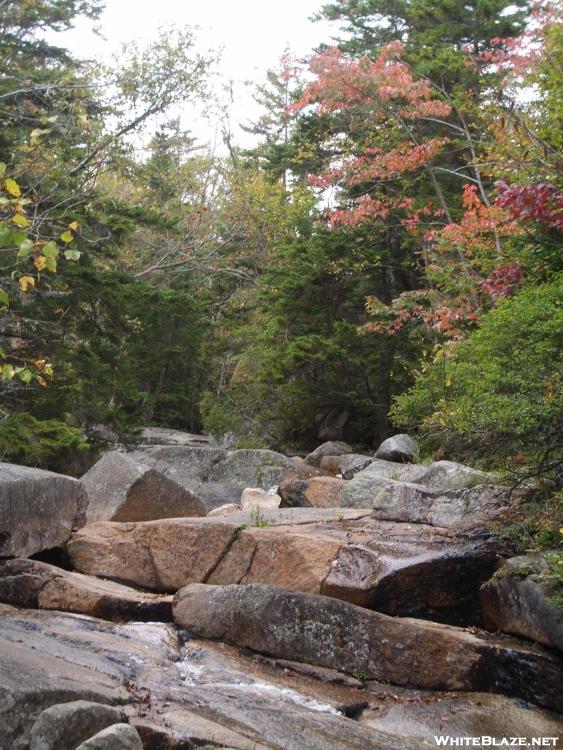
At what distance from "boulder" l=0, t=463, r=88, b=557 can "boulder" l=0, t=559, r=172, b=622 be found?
0.38m

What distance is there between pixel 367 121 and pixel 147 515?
11.2 meters

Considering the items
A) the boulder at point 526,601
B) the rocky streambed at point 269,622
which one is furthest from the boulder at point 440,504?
the boulder at point 526,601

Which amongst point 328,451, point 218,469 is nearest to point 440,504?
point 218,469

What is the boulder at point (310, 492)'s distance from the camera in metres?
11.7

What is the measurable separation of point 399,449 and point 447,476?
16.1 feet

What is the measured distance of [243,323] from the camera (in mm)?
23938

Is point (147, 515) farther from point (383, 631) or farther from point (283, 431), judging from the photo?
point (283, 431)

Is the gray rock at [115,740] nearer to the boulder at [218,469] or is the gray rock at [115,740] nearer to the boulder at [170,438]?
the boulder at [218,469]

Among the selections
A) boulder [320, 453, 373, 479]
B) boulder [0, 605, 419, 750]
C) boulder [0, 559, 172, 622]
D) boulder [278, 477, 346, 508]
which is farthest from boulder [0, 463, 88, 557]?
boulder [320, 453, 373, 479]

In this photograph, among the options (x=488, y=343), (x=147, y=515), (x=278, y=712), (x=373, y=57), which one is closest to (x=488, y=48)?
(x=373, y=57)

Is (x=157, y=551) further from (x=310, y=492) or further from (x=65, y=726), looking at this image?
(x=65, y=726)

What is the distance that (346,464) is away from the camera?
15.4 meters

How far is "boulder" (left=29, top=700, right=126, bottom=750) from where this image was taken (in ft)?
12.8

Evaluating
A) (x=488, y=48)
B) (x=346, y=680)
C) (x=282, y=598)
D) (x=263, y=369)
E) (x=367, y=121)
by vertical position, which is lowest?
(x=346, y=680)
